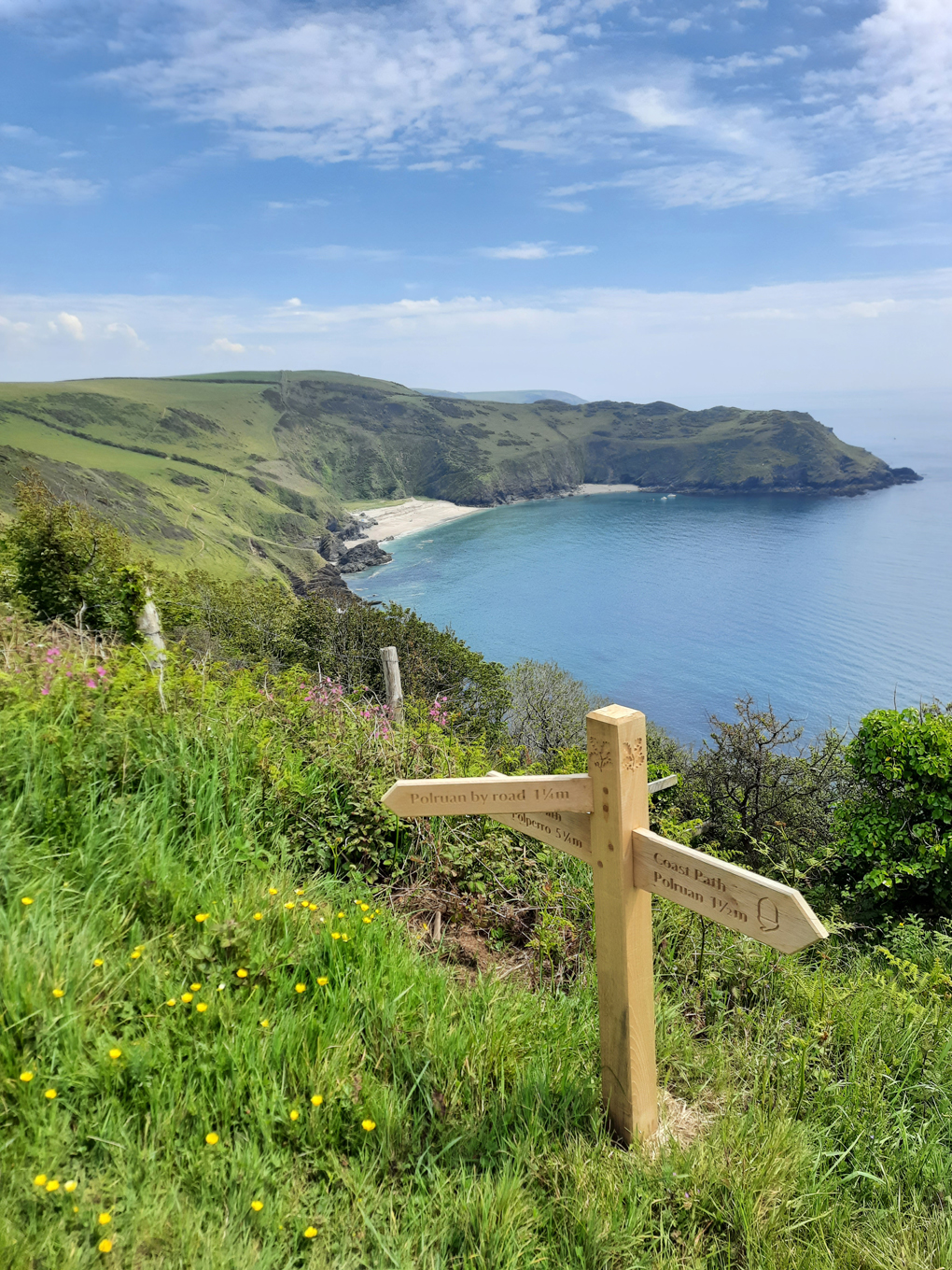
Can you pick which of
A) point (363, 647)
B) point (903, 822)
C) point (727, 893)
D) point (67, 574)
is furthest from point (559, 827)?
point (363, 647)

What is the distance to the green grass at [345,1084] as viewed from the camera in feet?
6.13

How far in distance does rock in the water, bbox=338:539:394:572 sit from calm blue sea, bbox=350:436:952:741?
2839 millimetres

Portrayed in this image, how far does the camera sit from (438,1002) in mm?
2564

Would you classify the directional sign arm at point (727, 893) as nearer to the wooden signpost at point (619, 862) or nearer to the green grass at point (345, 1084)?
the wooden signpost at point (619, 862)

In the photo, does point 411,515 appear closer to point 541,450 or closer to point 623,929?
point 541,450

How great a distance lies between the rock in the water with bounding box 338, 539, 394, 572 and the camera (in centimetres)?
9800

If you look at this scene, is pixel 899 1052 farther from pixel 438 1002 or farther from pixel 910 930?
pixel 910 930

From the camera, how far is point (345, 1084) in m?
2.17

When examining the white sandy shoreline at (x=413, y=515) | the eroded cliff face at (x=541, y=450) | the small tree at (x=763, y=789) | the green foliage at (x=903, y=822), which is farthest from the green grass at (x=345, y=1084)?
the eroded cliff face at (x=541, y=450)

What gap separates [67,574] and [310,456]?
517ft

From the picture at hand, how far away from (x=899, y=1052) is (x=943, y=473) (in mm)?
204644

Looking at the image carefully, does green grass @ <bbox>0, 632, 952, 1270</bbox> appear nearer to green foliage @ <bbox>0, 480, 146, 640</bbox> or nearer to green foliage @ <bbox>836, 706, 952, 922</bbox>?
green foliage @ <bbox>836, 706, 952, 922</bbox>

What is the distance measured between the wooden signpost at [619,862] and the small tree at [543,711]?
27613mm

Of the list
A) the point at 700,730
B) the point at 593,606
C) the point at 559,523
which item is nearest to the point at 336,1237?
the point at 700,730
